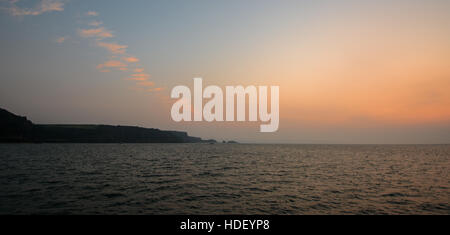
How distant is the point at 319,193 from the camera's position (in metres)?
26.5

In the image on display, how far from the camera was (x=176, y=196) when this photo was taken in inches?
957

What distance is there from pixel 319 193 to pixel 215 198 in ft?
40.2
